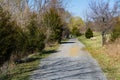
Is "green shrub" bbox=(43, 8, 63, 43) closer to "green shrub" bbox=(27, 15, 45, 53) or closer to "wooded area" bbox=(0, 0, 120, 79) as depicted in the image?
"wooded area" bbox=(0, 0, 120, 79)

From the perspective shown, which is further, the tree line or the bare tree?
the bare tree

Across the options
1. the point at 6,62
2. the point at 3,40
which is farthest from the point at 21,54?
the point at 3,40

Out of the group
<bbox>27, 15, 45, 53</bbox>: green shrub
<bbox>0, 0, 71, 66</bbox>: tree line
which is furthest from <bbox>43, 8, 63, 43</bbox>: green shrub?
<bbox>27, 15, 45, 53</bbox>: green shrub

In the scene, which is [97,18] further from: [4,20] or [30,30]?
[4,20]

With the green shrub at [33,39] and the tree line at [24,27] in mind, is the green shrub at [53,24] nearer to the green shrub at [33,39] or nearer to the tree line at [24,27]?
the tree line at [24,27]

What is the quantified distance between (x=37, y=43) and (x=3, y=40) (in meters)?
12.1

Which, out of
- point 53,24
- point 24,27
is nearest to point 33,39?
point 24,27

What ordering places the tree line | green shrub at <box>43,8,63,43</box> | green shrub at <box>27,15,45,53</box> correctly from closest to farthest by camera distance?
the tree line → green shrub at <box>27,15,45,53</box> → green shrub at <box>43,8,63,43</box>

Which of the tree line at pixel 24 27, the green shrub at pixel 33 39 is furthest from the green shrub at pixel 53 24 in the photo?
the green shrub at pixel 33 39

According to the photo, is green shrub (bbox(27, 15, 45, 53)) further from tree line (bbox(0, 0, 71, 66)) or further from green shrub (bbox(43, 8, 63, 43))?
green shrub (bbox(43, 8, 63, 43))

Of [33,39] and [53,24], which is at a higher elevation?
[53,24]

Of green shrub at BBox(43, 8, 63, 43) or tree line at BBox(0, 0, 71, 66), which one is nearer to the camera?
tree line at BBox(0, 0, 71, 66)

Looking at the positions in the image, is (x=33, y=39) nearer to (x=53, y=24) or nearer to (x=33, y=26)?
(x=33, y=26)

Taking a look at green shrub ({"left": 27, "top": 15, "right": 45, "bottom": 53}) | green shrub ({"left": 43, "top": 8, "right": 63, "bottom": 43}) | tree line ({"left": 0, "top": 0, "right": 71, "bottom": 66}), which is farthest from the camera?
green shrub ({"left": 43, "top": 8, "right": 63, "bottom": 43})
